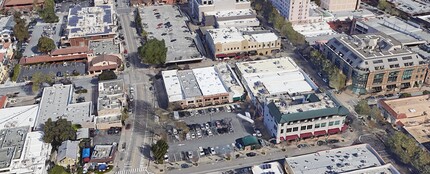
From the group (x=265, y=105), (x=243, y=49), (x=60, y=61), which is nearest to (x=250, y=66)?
(x=243, y=49)

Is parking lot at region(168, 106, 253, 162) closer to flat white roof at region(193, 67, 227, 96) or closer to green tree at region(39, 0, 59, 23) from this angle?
flat white roof at region(193, 67, 227, 96)

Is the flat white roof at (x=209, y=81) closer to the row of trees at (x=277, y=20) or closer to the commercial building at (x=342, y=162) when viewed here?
the commercial building at (x=342, y=162)

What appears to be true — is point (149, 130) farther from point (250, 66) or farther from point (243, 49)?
point (243, 49)

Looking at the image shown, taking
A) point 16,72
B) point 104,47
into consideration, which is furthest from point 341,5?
point 16,72

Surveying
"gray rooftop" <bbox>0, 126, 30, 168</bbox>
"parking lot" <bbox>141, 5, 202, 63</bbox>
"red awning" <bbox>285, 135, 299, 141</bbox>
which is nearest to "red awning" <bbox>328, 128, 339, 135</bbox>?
"red awning" <bbox>285, 135, 299, 141</bbox>

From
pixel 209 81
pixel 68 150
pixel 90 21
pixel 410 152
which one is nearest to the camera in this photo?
pixel 410 152

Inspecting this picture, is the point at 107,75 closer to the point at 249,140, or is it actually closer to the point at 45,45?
the point at 45,45

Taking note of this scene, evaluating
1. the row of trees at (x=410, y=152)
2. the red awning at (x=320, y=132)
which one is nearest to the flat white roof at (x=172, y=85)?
the red awning at (x=320, y=132)
